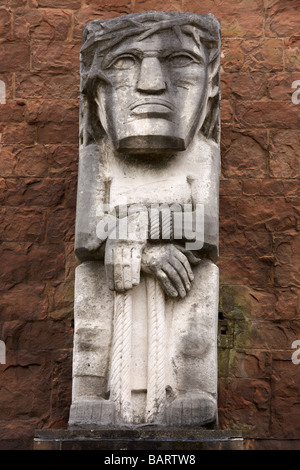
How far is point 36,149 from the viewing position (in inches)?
303

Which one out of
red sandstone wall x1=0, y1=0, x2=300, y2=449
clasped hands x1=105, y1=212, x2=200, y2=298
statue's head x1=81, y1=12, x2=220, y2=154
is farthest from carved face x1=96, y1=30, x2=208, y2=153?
red sandstone wall x1=0, y1=0, x2=300, y2=449

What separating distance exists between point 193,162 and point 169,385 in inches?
47.7

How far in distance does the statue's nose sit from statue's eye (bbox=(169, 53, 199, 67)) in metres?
0.11

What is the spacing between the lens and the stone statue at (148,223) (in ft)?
19.7

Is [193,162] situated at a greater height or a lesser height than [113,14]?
lesser

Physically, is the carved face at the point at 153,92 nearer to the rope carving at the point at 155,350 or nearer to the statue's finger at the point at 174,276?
the statue's finger at the point at 174,276

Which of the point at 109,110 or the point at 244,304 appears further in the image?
the point at 244,304

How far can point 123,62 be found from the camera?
21.0 ft

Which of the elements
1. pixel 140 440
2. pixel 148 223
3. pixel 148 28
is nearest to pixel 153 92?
pixel 148 28

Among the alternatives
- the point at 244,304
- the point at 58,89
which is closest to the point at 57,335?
the point at 244,304

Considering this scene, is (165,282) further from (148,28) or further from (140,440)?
(148,28)

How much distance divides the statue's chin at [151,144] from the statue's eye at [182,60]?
1.45 ft

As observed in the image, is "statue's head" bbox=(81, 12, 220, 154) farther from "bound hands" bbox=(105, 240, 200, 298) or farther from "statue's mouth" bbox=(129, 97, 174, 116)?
"bound hands" bbox=(105, 240, 200, 298)

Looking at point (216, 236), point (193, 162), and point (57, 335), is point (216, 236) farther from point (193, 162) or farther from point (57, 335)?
point (57, 335)
